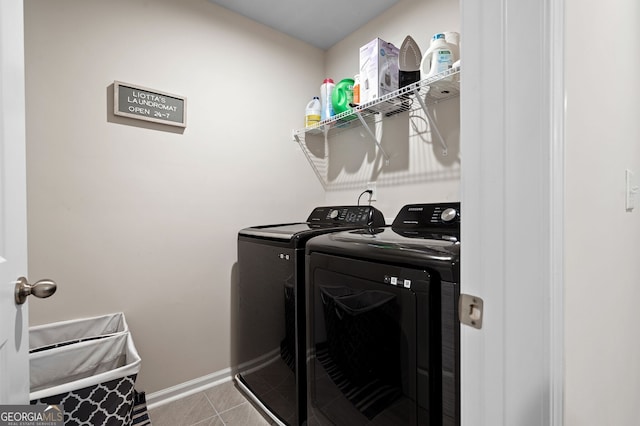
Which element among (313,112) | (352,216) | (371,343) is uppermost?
(313,112)

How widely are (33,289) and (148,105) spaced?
1.38 meters

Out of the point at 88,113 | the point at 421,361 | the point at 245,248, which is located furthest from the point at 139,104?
the point at 421,361

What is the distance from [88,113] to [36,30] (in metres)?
0.41

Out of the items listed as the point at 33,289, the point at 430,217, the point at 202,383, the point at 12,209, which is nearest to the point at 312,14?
the point at 430,217

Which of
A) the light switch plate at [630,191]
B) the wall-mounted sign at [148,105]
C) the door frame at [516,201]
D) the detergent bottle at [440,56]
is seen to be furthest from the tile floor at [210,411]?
the detergent bottle at [440,56]

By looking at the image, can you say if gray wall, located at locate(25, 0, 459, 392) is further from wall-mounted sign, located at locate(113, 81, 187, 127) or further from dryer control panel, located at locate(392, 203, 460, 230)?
dryer control panel, located at locate(392, 203, 460, 230)

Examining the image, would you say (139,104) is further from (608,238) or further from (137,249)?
(608,238)

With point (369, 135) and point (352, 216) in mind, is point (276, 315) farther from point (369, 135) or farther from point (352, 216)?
point (369, 135)

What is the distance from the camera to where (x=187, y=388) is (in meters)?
1.89

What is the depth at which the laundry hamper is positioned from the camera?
147 cm

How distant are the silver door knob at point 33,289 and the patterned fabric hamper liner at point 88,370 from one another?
735 millimetres

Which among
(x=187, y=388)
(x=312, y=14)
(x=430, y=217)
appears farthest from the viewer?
(x=312, y=14)

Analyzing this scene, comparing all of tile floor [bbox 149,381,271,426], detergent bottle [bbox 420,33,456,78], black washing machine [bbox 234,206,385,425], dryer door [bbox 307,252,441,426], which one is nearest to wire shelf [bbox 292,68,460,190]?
detergent bottle [bbox 420,33,456,78]

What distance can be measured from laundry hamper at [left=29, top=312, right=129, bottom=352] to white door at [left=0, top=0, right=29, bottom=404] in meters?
0.97
